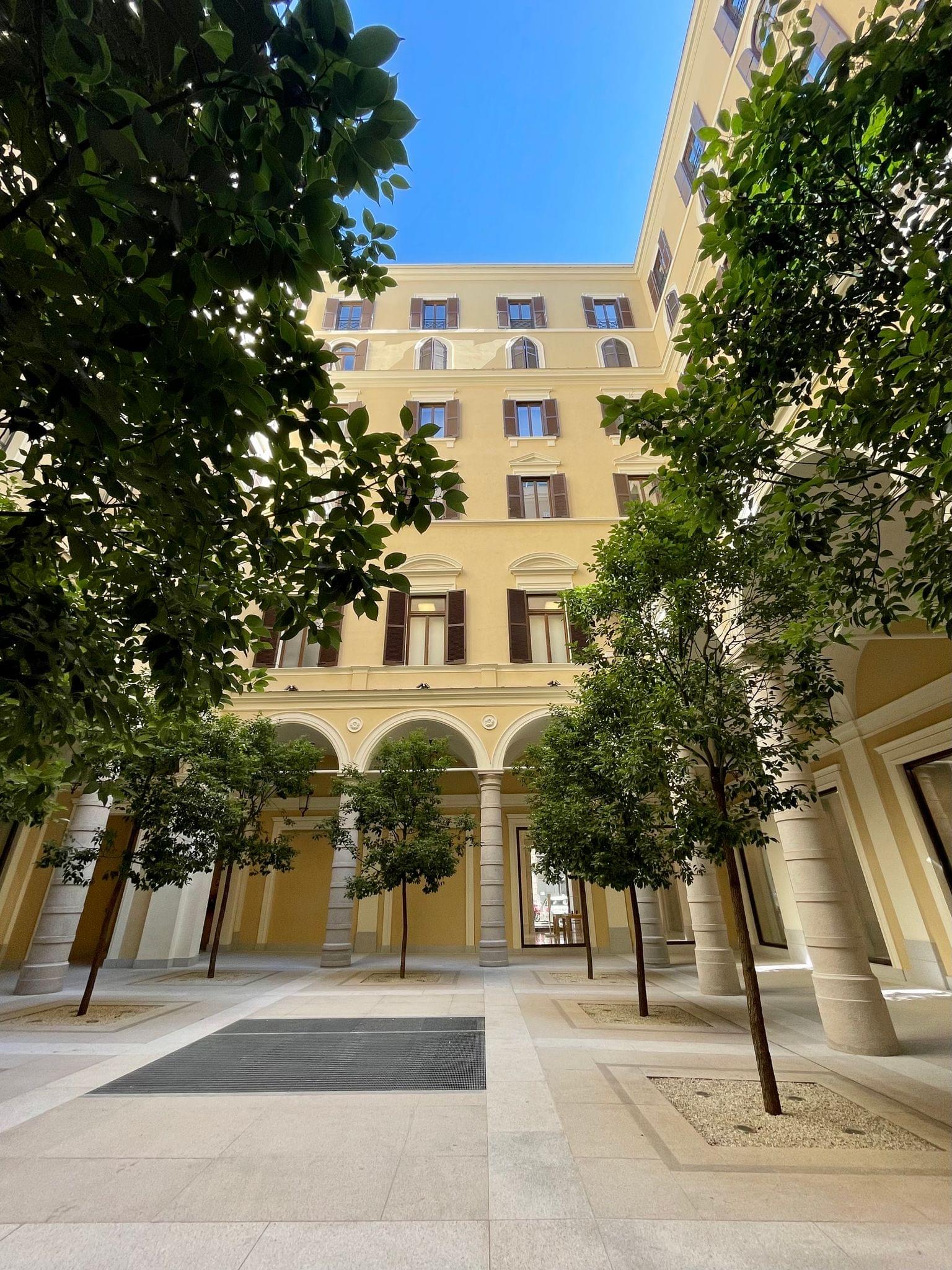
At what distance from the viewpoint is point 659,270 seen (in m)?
19.8

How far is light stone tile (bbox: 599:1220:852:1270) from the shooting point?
2.82 metres

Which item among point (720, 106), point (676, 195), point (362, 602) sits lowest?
point (362, 602)

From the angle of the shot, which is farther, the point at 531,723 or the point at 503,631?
the point at 503,631

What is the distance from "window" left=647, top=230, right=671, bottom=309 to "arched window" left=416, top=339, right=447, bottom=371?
7.77 metres

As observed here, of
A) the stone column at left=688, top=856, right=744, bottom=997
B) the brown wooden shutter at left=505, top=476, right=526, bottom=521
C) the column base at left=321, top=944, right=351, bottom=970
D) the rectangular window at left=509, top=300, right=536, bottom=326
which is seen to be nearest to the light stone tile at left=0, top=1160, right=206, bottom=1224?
the stone column at left=688, top=856, right=744, bottom=997

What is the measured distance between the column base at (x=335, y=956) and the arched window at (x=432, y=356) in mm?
18284

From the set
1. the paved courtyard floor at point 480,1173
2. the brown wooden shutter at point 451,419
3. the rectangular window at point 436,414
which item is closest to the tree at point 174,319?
the paved courtyard floor at point 480,1173

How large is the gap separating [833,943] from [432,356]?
20.8 m

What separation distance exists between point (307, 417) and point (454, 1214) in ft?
14.2

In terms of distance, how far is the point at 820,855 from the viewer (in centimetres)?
680

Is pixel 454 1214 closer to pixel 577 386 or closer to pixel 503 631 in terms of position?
pixel 503 631

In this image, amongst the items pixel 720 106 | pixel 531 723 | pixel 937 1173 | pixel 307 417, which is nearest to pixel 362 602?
pixel 307 417

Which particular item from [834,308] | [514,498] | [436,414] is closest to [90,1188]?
[834,308]

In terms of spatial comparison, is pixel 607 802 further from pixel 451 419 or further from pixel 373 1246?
pixel 451 419
